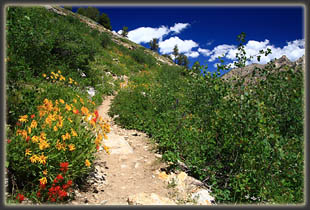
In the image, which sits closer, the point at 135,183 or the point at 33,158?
the point at 33,158

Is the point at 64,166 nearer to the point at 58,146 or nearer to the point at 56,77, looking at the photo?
the point at 58,146

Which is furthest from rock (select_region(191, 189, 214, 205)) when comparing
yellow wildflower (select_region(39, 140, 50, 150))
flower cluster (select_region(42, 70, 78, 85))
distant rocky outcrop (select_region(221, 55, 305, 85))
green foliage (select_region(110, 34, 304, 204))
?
flower cluster (select_region(42, 70, 78, 85))

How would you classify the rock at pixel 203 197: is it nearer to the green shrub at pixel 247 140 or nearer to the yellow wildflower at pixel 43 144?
the green shrub at pixel 247 140

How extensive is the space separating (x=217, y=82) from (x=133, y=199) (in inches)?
116

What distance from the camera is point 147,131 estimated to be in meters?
7.38

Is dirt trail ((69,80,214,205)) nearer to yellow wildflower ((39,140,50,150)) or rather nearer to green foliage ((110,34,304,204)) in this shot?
green foliage ((110,34,304,204))

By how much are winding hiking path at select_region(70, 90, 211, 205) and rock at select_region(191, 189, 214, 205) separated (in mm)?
60

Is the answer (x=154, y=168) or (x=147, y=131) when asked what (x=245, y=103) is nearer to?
(x=154, y=168)

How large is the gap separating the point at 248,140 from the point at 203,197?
1.36 meters

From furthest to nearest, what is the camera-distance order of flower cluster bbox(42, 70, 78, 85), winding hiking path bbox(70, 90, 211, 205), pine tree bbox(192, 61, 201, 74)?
flower cluster bbox(42, 70, 78, 85)
pine tree bbox(192, 61, 201, 74)
winding hiking path bbox(70, 90, 211, 205)

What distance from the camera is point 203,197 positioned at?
12.9 feet

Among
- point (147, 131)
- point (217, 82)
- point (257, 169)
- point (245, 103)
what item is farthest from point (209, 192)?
point (147, 131)

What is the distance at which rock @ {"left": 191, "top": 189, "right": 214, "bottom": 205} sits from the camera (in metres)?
3.84

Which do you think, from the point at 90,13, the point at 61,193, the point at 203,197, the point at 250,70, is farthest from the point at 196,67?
the point at 90,13
